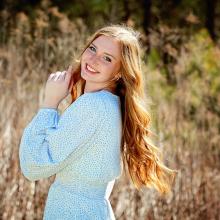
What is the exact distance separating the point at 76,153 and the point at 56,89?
9.2 inches

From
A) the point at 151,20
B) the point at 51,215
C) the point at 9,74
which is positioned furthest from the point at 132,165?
the point at 151,20

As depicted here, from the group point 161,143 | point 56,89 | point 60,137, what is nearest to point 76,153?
point 60,137

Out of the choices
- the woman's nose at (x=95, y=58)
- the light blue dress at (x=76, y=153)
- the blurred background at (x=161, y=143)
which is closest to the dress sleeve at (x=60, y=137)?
the light blue dress at (x=76, y=153)

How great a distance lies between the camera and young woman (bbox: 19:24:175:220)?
6.92 feet

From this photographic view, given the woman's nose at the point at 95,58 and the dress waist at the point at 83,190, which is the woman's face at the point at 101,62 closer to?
the woman's nose at the point at 95,58

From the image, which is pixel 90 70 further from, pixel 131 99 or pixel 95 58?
pixel 131 99

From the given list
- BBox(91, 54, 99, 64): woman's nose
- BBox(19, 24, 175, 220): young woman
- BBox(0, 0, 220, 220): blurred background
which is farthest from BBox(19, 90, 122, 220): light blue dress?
BBox(0, 0, 220, 220): blurred background

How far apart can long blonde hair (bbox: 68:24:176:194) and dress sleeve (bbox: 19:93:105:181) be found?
5.5 inches

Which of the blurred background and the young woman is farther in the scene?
the blurred background

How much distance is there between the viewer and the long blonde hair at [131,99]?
88.4 inches

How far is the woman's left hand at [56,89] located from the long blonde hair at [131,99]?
57mm

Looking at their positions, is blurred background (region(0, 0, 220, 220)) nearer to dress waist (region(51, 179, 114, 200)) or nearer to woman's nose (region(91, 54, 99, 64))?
woman's nose (region(91, 54, 99, 64))

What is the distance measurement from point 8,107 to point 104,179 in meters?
2.00

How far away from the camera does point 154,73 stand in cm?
563
